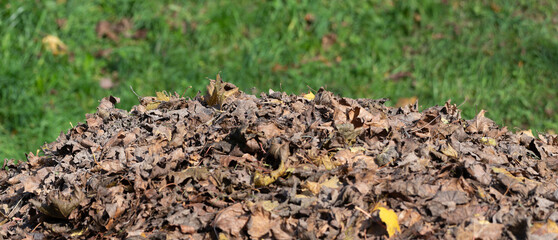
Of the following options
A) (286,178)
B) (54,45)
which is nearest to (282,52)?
(54,45)

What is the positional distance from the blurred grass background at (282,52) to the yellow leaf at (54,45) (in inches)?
1.9

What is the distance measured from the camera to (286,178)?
98.3 inches

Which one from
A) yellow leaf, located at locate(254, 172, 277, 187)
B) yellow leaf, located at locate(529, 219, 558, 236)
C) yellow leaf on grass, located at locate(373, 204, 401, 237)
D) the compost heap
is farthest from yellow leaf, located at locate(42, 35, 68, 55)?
yellow leaf, located at locate(529, 219, 558, 236)

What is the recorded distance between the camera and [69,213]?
96.3 inches

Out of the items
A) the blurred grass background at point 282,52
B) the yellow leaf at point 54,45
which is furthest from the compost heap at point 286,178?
the yellow leaf at point 54,45

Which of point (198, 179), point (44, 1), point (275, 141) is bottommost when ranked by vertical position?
point (198, 179)

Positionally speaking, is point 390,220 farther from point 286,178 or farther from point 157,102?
point 157,102

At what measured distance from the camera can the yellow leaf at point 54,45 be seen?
20.0 ft

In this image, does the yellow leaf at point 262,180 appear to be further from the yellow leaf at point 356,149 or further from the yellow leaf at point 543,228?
the yellow leaf at point 543,228

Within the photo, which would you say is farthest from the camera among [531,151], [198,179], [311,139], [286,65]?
[286,65]

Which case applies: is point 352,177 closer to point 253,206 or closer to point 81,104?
point 253,206

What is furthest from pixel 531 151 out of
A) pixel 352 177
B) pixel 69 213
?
pixel 69 213

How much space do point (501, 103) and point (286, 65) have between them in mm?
2300

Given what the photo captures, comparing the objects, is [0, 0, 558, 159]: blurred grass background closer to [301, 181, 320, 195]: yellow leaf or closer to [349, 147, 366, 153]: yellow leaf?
[349, 147, 366, 153]: yellow leaf
